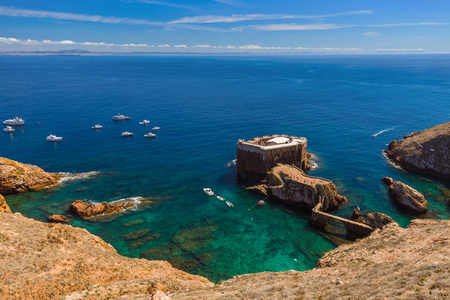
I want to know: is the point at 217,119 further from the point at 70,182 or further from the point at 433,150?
the point at 433,150

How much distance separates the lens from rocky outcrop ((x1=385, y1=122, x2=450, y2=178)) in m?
70.0

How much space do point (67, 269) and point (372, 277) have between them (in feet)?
88.1

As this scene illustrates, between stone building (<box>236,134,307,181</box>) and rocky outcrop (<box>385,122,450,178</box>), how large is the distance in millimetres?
28039

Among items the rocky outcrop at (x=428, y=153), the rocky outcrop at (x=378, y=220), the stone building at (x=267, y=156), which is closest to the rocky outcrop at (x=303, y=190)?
the stone building at (x=267, y=156)

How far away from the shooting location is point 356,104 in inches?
5906

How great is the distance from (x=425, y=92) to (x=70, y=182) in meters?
200

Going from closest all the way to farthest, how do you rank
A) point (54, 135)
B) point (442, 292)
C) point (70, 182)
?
point (442, 292)
point (70, 182)
point (54, 135)

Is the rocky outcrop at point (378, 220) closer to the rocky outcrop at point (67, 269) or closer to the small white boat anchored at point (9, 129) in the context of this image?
the rocky outcrop at point (67, 269)

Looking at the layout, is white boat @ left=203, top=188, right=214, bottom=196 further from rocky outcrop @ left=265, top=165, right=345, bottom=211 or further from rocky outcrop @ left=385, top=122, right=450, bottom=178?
rocky outcrop @ left=385, top=122, right=450, bottom=178

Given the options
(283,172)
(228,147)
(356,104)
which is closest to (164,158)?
(228,147)

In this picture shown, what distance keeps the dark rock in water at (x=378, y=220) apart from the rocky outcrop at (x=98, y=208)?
40.9 m

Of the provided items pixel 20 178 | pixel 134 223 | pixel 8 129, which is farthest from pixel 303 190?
pixel 8 129

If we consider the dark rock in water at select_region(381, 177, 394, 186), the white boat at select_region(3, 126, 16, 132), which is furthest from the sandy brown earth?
the white boat at select_region(3, 126, 16, 132)

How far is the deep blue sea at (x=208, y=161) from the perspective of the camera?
155 feet
